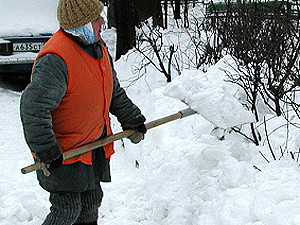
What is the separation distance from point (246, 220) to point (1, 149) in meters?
3.11

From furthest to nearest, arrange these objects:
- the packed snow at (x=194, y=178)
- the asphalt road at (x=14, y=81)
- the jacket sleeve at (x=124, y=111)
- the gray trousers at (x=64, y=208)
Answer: the asphalt road at (x=14, y=81) < the jacket sleeve at (x=124, y=111) < the packed snow at (x=194, y=178) < the gray trousers at (x=64, y=208)

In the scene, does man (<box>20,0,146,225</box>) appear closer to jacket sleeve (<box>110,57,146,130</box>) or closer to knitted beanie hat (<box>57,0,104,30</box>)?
knitted beanie hat (<box>57,0,104,30</box>)

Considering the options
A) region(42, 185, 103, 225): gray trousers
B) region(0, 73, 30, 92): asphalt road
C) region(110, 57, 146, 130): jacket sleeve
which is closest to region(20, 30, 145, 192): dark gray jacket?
region(42, 185, 103, 225): gray trousers

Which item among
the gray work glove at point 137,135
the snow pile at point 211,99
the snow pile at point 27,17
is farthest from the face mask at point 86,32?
the snow pile at point 27,17

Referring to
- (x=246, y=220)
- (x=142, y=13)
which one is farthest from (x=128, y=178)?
(x=142, y=13)

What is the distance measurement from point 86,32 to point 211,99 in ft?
3.89

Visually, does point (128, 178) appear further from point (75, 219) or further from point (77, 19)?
point (77, 19)

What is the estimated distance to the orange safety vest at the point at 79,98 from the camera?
91.0 inches

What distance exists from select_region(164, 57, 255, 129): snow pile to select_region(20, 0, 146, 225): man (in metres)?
0.76

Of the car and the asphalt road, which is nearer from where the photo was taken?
the car

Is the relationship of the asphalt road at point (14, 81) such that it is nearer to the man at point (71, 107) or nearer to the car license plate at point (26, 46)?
the car license plate at point (26, 46)

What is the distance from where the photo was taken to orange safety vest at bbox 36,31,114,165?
2.31 metres

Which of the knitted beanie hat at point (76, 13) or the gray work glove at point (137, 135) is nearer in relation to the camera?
the knitted beanie hat at point (76, 13)

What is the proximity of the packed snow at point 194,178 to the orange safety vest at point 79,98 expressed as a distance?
94cm
